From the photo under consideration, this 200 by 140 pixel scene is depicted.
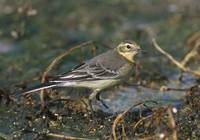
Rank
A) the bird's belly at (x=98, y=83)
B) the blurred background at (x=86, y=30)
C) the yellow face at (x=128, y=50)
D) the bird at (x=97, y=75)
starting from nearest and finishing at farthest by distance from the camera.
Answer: the bird at (x=97, y=75), the bird's belly at (x=98, y=83), the yellow face at (x=128, y=50), the blurred background at (x=86, y=30)

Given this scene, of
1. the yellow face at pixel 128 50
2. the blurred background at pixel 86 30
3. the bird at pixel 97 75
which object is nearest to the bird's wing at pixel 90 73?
the bird at pixel 97 75

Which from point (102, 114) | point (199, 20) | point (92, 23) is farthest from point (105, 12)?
point (102, 114)

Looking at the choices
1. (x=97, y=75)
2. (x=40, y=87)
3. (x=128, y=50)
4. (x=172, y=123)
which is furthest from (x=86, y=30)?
(x=172, y=123)

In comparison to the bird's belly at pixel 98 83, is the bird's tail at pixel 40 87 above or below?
above

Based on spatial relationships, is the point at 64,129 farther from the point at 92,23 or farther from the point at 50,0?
the point at 50,0

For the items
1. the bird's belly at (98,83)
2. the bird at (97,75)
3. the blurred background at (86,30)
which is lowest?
the blurred background at (86,30)

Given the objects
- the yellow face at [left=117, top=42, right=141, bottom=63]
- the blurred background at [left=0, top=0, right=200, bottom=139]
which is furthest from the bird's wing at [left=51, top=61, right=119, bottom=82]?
the blurred background at [left=0, top=0, right=200, bottom=139]

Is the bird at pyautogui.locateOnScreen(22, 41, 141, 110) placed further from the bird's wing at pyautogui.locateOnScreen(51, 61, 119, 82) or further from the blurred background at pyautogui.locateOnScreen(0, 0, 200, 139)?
the blurred background at pyautogui.locateOnScreen(0, 0, 200, 139)

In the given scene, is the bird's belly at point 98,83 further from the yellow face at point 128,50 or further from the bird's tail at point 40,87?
the yellow face at point 128,50
